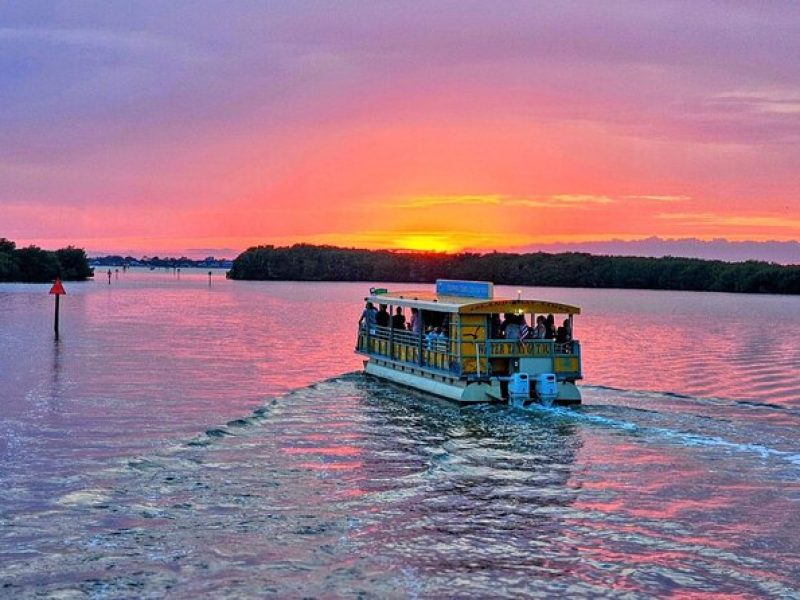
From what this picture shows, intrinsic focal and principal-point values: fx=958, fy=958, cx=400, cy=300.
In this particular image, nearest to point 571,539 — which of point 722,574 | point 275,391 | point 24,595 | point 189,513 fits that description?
point 722,574

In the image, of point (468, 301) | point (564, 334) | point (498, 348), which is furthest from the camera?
point (468, 301)

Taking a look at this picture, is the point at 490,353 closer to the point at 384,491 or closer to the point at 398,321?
the point at 398,321

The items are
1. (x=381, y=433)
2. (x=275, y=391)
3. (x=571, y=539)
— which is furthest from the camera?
(x=275, y=391)

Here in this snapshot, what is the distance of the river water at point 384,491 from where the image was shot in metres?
13.4

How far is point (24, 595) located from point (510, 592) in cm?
638

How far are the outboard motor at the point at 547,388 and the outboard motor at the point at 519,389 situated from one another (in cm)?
34

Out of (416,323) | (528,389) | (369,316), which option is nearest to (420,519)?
(528,389)

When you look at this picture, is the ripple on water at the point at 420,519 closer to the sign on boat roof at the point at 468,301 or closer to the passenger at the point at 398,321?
the sign on boat roof at the point at 468,301

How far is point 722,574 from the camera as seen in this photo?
13.6 m

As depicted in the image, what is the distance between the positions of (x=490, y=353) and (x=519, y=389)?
174cm

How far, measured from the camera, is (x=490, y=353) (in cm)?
2969

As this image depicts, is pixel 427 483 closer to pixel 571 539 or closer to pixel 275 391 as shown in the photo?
pixel 571 539

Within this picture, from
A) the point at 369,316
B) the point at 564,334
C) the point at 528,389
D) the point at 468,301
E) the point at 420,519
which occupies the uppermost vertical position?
the point at 468,301

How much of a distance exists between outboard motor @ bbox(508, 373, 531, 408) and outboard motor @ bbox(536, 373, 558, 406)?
34 cm
